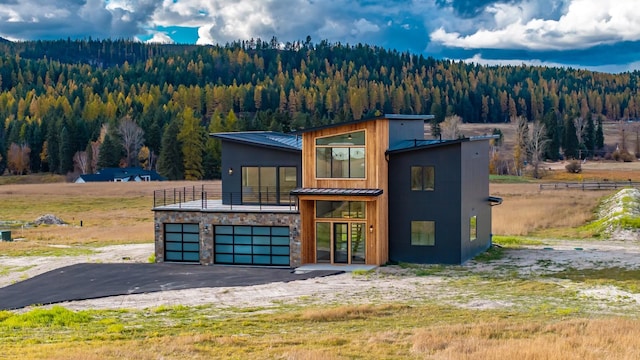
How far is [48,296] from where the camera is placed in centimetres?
2581

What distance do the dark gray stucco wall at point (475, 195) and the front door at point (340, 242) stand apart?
14.4ft

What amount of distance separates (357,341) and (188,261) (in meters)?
18.1

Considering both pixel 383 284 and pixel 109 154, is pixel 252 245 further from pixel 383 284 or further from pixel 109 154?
Result: pixel 109 154

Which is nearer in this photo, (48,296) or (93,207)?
(48,296)

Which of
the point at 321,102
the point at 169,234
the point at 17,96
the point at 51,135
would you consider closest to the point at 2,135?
the point at 51,135

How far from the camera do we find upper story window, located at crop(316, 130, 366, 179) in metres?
32.6

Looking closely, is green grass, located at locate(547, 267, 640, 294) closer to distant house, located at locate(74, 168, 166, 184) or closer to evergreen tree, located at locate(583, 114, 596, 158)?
distant house, located at locate(74, 168, 166, 184)

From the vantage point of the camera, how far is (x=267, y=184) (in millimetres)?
35344

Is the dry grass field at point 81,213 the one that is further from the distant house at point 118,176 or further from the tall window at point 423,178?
the tall window at point 423,178

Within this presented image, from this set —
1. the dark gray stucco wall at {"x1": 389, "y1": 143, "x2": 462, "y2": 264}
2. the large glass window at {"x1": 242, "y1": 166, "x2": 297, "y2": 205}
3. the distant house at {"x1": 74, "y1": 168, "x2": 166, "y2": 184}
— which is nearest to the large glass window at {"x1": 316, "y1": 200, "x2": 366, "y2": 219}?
the dark gray stucco wall at {"x1": 389, "y1": 143, "x2": 462, "y2": 264}

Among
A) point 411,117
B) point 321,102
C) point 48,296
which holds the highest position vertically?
point 321,102

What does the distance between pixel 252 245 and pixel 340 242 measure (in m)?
3.81

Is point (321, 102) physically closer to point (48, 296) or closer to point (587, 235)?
point (587, 235)

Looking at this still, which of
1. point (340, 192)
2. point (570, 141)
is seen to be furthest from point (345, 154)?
point (570, 141)
